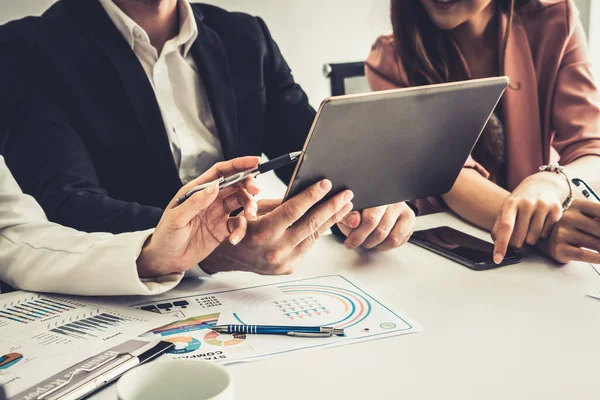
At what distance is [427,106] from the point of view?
2.48 feet

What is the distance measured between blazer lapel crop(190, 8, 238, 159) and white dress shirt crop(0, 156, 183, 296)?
0.55m

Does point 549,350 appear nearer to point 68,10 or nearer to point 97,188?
point 97,188

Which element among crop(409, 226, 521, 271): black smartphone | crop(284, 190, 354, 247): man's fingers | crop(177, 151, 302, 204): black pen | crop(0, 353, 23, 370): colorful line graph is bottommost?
crop(409, 226, 521, 271): black smartphone

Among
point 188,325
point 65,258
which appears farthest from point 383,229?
point 65,258

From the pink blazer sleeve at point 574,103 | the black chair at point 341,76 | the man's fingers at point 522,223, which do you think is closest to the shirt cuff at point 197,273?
the man's fingers at point 522,223

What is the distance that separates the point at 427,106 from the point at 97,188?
62cm

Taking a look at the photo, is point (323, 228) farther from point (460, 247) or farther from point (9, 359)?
point (9, 359)

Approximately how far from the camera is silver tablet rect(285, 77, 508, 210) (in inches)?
27.2

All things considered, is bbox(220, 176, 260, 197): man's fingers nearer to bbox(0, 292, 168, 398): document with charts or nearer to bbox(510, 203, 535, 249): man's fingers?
bbox(0, 292, 168, 398): document with charts

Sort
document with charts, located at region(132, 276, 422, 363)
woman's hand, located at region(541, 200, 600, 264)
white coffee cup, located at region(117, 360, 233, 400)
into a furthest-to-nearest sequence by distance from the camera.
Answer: woman's hand, located at region(541, 200, 600, 264), document with charts, located at region(132, 276, 422, 363), white coffee cup, located at region(117, 360, 233, 400)

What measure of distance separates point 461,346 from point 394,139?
278mm

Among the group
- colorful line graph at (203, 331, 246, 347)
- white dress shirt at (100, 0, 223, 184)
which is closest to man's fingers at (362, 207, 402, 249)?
colorful line graph at (203, 331, 246, 347)

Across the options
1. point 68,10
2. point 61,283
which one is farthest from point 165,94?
point 61,283

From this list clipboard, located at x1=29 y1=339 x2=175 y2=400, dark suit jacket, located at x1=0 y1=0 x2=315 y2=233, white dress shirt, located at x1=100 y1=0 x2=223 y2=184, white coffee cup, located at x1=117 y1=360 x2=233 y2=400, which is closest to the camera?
white coffee cup, located at x1=117 y1=360 x2=233 y2=400
